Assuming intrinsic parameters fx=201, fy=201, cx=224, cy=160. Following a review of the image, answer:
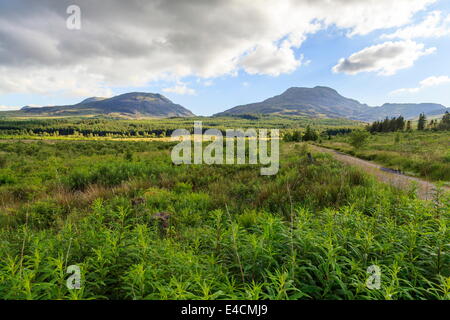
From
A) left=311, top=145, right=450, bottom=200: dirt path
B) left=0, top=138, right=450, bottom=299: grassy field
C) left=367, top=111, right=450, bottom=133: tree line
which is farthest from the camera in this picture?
left=367, top=111, right=450, bottom=133: tree line

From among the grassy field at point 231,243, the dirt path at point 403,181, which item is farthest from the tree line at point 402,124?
the grassy field at point 231,243

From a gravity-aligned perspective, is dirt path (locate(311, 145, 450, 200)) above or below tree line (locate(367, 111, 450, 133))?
below

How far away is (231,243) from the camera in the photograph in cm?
264

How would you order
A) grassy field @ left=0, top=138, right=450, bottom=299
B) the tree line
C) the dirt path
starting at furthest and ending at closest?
the tree line < the dirt path < grassy field @ left=0, top=138, right=450, bottom=299

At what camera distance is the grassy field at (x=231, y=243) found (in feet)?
6.13

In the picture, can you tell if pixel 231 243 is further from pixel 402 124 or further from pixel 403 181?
pixel 402 124

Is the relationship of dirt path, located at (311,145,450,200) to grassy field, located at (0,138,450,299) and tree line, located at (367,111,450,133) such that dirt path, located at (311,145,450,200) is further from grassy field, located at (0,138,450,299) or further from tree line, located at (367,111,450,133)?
tree line, located at (367,111,450,133)

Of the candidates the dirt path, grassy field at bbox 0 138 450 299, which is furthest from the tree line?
grassy field at bbox 0 138 450 299

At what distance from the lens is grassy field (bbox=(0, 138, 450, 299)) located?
187 centimetres

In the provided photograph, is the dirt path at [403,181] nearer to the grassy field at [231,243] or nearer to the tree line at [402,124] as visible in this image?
the grassy field at [231,243]

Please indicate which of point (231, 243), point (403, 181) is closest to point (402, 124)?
point (403, 181)

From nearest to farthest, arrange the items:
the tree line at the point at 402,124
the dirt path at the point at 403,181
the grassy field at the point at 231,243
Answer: the grassy field at the point at 231,243
the dirt path at the point at 403,181
the tree line at the point at 402,124

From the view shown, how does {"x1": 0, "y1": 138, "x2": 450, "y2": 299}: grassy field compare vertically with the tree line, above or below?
below

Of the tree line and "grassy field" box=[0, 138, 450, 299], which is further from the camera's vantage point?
the tree line
